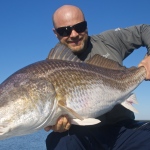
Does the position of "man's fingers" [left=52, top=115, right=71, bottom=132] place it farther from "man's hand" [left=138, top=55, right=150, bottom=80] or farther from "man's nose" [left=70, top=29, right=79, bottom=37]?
"man's nose" [left=70, top=29, right=79, bottom=37]

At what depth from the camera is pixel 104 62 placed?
207 inches

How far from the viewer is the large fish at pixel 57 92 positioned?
13.2 feet

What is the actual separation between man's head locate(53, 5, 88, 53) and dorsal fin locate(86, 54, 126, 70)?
76 cm

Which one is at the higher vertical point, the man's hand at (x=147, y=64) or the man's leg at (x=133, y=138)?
the man's hand at (x=147, y=64)

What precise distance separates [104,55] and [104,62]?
0.62 meters

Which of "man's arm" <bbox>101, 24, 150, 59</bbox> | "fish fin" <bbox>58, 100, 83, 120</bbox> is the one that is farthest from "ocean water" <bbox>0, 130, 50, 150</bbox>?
"fish fin" <bbox>58, 100, 83, 120</bbox>

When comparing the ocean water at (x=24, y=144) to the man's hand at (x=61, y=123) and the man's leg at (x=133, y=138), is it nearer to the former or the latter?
the man's leg at (x=133, y=138)

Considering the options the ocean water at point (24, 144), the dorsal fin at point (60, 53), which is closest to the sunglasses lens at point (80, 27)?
the dorsal fin at point (60, 53)

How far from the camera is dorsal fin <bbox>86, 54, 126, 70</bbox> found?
16.9ft

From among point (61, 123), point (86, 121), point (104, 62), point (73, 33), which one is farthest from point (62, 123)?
point (73, 33)

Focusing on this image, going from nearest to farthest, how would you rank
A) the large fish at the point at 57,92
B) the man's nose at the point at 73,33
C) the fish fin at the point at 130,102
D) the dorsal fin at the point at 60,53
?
the large fish at the point at 57,92, the dorsal fin at the point at 60,53, the fish fin at the point at 130,102, the man's nose at the point at 73,33

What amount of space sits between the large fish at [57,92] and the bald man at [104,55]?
0.64 metres

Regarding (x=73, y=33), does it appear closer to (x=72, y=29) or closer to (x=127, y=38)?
(x=72, y=29)

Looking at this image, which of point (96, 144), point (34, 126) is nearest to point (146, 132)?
point (96, 144)
